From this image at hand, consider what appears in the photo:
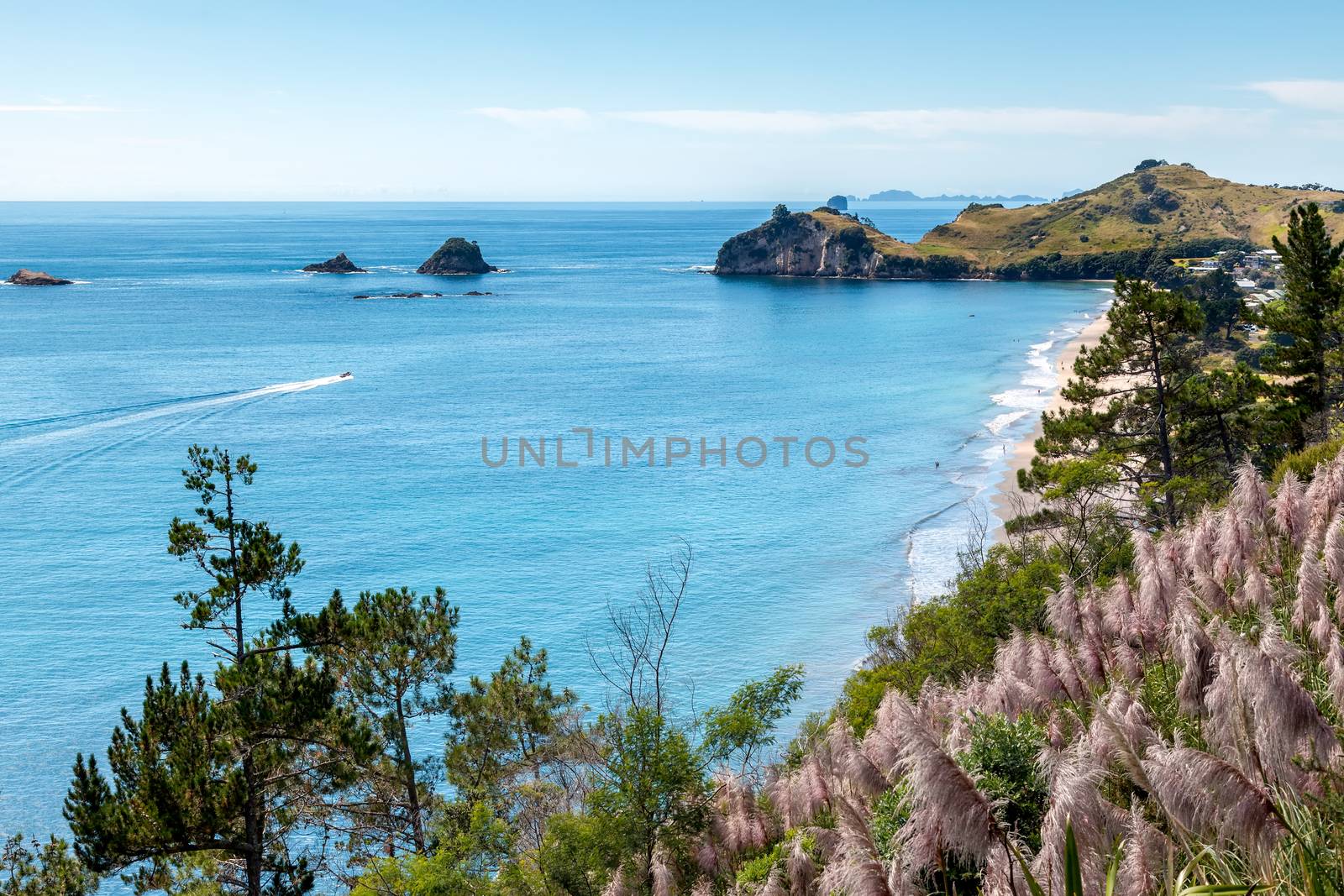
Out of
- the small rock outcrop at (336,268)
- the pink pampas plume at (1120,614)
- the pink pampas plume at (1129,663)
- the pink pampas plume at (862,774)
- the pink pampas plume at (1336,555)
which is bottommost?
the pink pampas plume at (862,774)

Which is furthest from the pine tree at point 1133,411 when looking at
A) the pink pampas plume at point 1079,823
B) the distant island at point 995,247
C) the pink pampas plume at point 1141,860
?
the distant island at point 995,247

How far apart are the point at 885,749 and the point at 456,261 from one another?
6778 inches

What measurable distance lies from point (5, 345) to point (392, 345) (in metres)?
36.6

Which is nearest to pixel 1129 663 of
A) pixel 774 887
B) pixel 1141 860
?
pixel 774 887

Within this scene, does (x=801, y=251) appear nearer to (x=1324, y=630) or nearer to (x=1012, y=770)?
(x=1012, y=770)

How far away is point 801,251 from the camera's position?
604 ft

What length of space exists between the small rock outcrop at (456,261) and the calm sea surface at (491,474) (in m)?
49.1

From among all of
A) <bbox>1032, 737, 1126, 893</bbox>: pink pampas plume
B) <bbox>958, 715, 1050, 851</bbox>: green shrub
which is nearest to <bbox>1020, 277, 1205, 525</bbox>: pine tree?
<bbox>958, 715, 1050, 851</bbox>: green shrub

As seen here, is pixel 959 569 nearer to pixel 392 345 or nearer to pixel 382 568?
Result: pixel 382 568

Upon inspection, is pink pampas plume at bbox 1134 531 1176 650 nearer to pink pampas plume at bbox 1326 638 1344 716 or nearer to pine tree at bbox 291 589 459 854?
pink pampas plume at bbox 1326 638 1344 716

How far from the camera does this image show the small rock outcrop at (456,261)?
6998 inches

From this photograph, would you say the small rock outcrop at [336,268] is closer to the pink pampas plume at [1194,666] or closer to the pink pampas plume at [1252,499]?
the pink pampas plume at [1252,499]

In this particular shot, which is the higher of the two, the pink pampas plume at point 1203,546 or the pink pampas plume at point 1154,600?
the pink pampas plume at point 1203,546

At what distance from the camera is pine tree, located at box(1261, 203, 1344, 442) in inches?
1368
